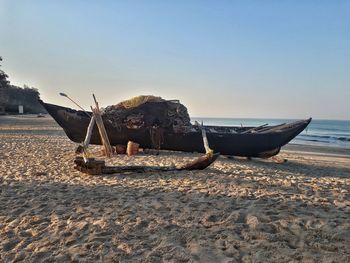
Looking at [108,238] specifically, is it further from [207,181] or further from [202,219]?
[207,181]

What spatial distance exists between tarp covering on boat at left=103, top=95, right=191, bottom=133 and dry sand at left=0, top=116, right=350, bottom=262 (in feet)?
18.7

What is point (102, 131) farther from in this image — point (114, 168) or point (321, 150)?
point (321, 150)

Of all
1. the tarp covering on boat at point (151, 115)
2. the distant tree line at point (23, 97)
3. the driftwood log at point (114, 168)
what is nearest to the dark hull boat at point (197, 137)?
the tarp covering on boat at point (151, 115)

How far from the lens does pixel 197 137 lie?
42.5 feet

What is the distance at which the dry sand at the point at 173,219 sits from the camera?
3.53m

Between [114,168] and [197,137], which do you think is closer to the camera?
[114,168]

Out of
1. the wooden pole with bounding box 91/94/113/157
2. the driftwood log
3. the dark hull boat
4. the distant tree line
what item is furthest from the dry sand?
the distant tree line

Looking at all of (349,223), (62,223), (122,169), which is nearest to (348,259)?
(349,223)

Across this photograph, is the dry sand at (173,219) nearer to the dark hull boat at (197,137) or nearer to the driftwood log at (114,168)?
the driftwood log at (114,168)

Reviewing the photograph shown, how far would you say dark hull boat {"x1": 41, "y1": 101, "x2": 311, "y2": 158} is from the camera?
12531 millimetres

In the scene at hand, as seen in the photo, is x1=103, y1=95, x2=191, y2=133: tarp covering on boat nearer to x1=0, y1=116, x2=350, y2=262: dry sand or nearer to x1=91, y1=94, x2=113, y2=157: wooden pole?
x1=91, y1=94, x2=113, y2=157: wooden pole

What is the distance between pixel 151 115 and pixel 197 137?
83.2 inches

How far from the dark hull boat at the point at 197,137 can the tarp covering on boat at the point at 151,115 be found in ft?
0.78

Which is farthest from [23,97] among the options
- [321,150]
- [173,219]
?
[173,219]
